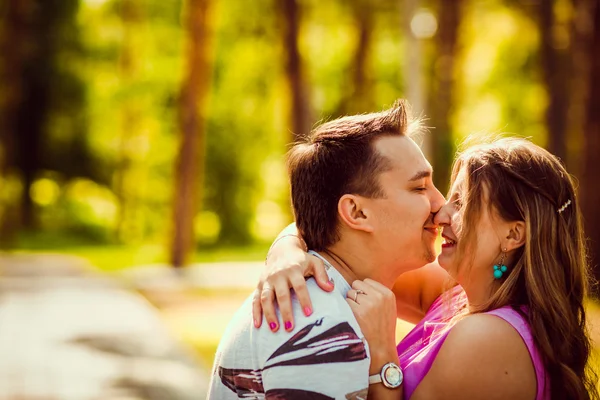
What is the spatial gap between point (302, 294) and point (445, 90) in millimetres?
17215

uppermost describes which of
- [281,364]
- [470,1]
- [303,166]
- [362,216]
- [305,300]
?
[470,1]

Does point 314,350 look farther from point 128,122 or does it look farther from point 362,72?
point 128,122

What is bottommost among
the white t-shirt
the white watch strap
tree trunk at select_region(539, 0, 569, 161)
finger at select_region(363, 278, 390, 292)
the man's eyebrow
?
the white watch strap

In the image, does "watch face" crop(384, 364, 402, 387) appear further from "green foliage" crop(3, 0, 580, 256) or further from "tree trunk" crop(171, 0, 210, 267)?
"green foliage" crop(3, 0, 580, 256)

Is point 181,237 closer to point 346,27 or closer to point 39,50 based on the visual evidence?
point 346,27

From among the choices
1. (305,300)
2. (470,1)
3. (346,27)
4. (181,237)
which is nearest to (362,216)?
(305,300)

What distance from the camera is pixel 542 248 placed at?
287 centimetres

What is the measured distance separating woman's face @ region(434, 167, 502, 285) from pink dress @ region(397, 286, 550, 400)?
0.68 ft

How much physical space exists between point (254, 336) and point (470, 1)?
2362 centimetres

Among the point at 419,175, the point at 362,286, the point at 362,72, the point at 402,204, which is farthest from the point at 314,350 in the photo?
the point at 362,72

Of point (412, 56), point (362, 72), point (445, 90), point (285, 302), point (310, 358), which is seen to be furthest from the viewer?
point (362, 72)

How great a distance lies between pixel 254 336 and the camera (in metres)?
2.67

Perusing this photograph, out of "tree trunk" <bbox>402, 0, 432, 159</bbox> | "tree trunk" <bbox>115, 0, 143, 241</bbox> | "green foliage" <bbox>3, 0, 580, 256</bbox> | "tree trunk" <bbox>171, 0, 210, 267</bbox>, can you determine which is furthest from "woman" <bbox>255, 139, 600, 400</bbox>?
"tree trunk" <bbox>115, 0, 143, 241</bbox>

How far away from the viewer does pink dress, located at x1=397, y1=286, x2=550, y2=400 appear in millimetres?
2787
